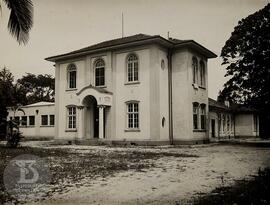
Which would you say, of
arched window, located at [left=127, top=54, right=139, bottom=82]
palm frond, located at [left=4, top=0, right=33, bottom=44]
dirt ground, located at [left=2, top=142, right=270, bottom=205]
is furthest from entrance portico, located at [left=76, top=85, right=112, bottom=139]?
palm frond, located at [left=4, top=0, right=33, bottom=44]

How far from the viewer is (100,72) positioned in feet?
85.5

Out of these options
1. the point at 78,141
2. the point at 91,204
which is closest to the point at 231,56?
the point at 78,141

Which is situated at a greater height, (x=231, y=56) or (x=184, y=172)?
(x=231, y=56)

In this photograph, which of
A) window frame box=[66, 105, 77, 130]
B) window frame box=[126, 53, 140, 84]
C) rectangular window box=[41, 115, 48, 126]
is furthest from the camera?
rectangular window box=[41, 115, 48, 126]

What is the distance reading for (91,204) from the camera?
611cm

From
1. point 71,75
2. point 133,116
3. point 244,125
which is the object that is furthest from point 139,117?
point 244,125

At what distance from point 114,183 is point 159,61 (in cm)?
1633

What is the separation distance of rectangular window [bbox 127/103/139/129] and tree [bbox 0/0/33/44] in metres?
16.0

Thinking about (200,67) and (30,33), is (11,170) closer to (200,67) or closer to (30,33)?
(30,33)

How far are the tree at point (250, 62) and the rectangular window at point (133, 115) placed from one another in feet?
22.8

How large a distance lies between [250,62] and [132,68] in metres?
8.33

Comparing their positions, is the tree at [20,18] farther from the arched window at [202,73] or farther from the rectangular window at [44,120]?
the rectangular window at [44,120]

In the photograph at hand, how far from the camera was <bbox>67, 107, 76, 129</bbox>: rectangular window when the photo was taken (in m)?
27.6

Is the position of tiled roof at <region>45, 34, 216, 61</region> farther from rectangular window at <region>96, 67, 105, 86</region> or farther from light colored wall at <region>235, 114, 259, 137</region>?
light colored wall at <region>235, 114, 259, 137</region>
